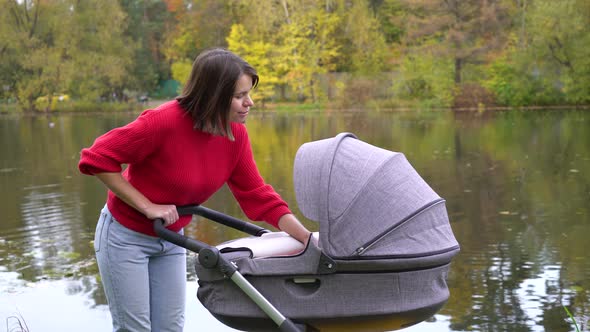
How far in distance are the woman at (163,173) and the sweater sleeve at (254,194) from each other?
28 mm

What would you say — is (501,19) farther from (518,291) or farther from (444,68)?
(518,291)

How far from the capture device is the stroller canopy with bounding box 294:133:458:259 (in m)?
2.87

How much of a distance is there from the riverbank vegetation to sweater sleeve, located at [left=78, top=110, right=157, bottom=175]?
119ft

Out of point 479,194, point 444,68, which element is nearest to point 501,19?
point 444,68

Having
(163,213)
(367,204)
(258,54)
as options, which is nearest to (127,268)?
(163,213)

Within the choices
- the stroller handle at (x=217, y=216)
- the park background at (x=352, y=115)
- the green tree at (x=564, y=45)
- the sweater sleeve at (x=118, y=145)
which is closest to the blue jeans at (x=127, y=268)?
the stroller handle at (x=217, y=216)

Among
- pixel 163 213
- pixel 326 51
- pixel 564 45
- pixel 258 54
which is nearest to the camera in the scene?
pixel 163 213

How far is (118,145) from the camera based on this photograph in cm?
288

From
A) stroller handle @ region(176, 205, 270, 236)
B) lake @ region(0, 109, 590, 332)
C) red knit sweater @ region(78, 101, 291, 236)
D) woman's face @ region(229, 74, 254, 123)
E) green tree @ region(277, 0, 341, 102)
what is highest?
green tree @ region(277, 0, 341, 102)

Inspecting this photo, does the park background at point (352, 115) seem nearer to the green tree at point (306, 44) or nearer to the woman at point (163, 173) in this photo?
the green tree at point (306, 44)

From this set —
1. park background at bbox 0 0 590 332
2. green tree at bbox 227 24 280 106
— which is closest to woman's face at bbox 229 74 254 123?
park background at bbox 0 0 590 332

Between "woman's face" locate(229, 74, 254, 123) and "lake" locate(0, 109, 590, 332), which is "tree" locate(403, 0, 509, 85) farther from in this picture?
"woman's face" locate(229, 74, 254, 123)

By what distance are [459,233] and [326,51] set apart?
3731 cm

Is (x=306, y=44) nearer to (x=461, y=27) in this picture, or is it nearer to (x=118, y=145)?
(x=461, y=27)
